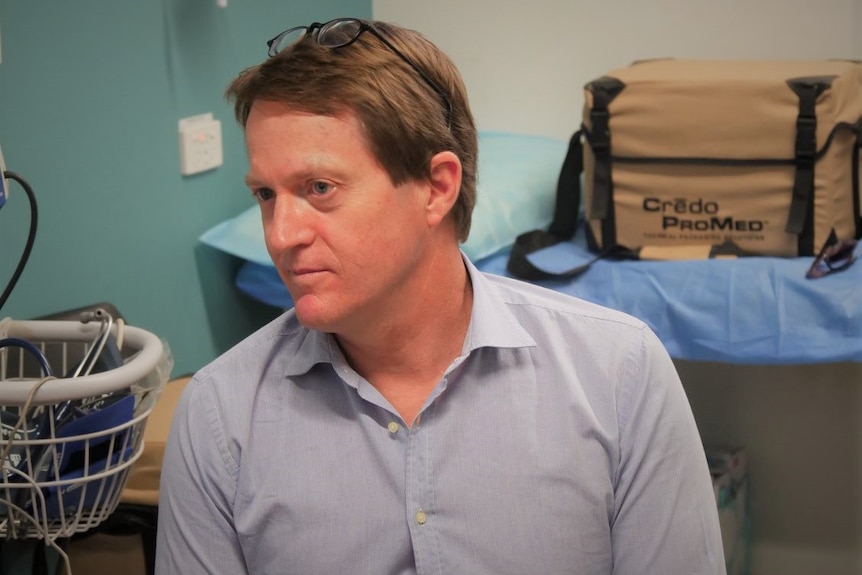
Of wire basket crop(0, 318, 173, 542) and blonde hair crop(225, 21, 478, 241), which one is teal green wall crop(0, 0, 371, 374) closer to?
wire basket crop(0, 318, 173, 542)

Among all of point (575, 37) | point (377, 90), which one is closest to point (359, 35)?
point (377, 90)

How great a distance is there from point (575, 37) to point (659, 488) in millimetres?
1730

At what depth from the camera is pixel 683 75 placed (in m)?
2.17

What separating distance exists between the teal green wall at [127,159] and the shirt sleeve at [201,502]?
2.04 feet

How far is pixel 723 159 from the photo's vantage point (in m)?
2.13

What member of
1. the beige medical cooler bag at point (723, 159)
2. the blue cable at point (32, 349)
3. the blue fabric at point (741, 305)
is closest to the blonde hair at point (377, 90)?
the blue cable at point (32, 349)

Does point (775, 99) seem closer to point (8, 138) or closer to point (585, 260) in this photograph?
point (585, 260)

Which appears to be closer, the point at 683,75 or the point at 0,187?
the point at 0,187

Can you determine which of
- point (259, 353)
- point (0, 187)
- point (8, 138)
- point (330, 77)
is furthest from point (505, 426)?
point (8, 138)

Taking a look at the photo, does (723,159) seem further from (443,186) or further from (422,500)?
(422,500)

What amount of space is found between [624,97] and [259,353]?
1164mm

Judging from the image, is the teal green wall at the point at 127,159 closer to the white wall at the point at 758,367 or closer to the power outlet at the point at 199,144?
the power outlet at the point at 199,144

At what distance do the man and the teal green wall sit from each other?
2.12 feet

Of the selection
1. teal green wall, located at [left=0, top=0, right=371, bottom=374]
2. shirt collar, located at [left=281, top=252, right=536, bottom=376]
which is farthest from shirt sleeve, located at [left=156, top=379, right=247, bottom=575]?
teal green wall, located at [left=0, top=0, right=371, bottom=374]
